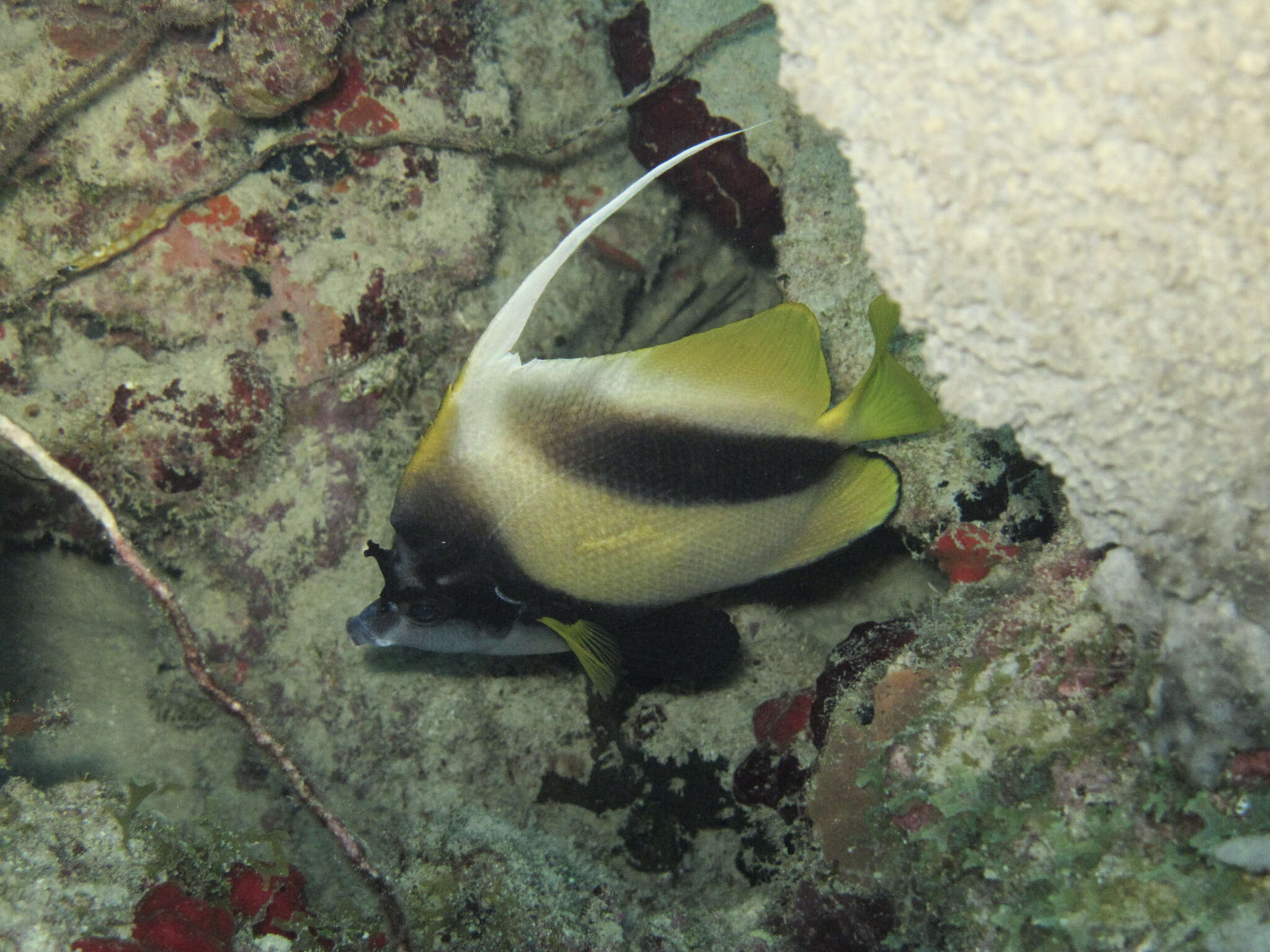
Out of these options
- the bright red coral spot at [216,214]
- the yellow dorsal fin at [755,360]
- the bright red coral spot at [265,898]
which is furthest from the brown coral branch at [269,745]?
the bright red coral spot at [216,214]

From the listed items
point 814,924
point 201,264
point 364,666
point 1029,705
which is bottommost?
point 814,924

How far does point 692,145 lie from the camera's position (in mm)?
3295

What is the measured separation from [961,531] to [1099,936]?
1293 millimetres

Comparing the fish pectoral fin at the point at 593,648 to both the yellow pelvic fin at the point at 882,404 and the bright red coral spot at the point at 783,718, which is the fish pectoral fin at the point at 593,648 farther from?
the yellow pelvic fin at the point at 882,404

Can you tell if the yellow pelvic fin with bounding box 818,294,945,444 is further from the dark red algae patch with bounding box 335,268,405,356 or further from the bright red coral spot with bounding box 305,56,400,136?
the bright red coral spot with bounding box 305,56,400,136

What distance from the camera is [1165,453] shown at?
123 cm

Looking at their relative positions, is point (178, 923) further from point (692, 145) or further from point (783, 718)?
point (692, 145)

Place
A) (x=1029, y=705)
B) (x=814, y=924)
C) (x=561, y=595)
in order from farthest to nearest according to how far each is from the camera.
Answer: (x=561, y=595)
(x=814, y=924)
(x=1029, y=705)

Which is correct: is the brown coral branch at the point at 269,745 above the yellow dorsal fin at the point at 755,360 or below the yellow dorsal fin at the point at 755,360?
below

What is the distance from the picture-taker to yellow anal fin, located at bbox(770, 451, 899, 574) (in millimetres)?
2064

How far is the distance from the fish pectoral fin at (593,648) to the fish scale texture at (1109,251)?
1.23m

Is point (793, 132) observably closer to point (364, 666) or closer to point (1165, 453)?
point (1165, 453)

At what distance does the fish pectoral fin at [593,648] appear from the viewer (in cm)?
207

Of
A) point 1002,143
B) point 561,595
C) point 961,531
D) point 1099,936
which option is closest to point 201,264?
point 561,595
